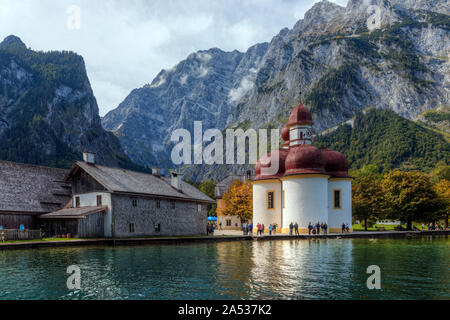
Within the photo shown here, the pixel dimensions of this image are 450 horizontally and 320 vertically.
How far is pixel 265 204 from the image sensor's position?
61625mm

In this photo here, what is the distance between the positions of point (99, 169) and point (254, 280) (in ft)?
118

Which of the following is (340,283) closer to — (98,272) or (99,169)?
(98,272)

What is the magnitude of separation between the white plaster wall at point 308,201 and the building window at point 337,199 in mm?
4210

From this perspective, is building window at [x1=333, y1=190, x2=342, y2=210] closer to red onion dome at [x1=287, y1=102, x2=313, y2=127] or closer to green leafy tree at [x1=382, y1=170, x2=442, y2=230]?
red onion dome at [x1=287, y1=102, x2=313, y2=127]

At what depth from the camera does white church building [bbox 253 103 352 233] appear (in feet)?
181

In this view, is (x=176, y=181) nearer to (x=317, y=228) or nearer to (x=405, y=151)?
(x=317, y=228)

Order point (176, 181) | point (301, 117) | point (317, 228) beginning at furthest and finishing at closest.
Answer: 1. point (301, 117)
2. point (176, 181)
3. point (317, 228)

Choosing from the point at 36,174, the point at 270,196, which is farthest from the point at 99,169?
the point at 270,196

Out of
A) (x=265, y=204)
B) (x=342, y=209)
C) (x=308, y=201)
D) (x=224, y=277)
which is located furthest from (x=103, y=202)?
(x=342, y=209)

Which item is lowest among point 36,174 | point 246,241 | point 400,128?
point 246,241

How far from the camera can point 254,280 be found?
18.1 meters

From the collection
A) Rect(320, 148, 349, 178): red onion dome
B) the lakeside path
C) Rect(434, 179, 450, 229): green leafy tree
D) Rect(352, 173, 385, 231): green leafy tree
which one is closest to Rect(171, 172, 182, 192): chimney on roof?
the lakeside path

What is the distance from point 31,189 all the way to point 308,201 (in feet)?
122

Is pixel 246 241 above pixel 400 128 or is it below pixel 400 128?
below
